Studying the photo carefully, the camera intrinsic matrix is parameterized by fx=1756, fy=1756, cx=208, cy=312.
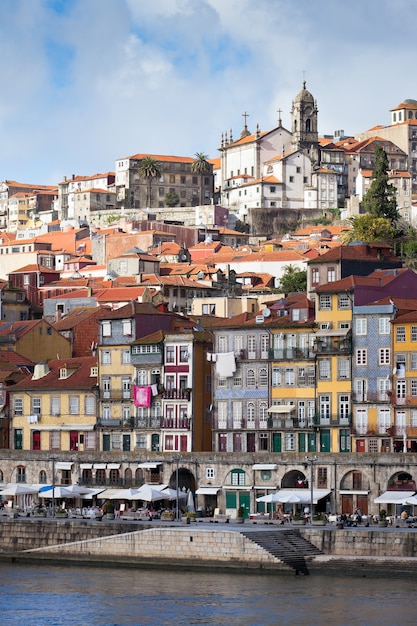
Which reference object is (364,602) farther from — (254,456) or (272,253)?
(272,253)

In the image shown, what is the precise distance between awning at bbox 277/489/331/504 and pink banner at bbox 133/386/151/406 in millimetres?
13326

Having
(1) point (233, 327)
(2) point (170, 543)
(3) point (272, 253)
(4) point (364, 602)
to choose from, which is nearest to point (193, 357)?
(1) point (233, 327)

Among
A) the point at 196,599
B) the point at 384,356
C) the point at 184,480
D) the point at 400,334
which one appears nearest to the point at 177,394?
the point at 184,480

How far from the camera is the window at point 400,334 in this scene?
286ft

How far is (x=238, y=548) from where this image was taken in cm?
7212

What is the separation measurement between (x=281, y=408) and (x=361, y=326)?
5939 millimetres

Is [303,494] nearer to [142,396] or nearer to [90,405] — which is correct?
[142,396]

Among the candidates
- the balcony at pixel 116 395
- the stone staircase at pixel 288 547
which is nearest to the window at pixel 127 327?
the balcony at pixel 116 395

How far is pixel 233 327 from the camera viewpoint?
93250 mm

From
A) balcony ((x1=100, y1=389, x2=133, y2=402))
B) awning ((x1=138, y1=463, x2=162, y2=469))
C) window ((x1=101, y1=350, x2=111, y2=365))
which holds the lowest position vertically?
awning ((x1=138, y1=463, x2=162, y2=469))

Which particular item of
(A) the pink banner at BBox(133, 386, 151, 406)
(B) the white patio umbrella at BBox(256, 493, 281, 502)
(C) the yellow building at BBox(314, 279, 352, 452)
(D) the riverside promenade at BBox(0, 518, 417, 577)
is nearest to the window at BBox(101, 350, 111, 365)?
→ (A) the pink banner at BBox(133, 386, 151, 406)

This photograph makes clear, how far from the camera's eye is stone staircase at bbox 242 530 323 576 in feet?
234

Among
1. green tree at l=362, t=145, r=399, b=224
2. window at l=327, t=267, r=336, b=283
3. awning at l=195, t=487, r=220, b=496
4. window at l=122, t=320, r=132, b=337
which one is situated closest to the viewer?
awning at l=195, t=487, r=220, b=496

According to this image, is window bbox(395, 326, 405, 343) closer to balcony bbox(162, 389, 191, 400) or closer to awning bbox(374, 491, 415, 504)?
awning bbox(374, 491, 415, 504)
